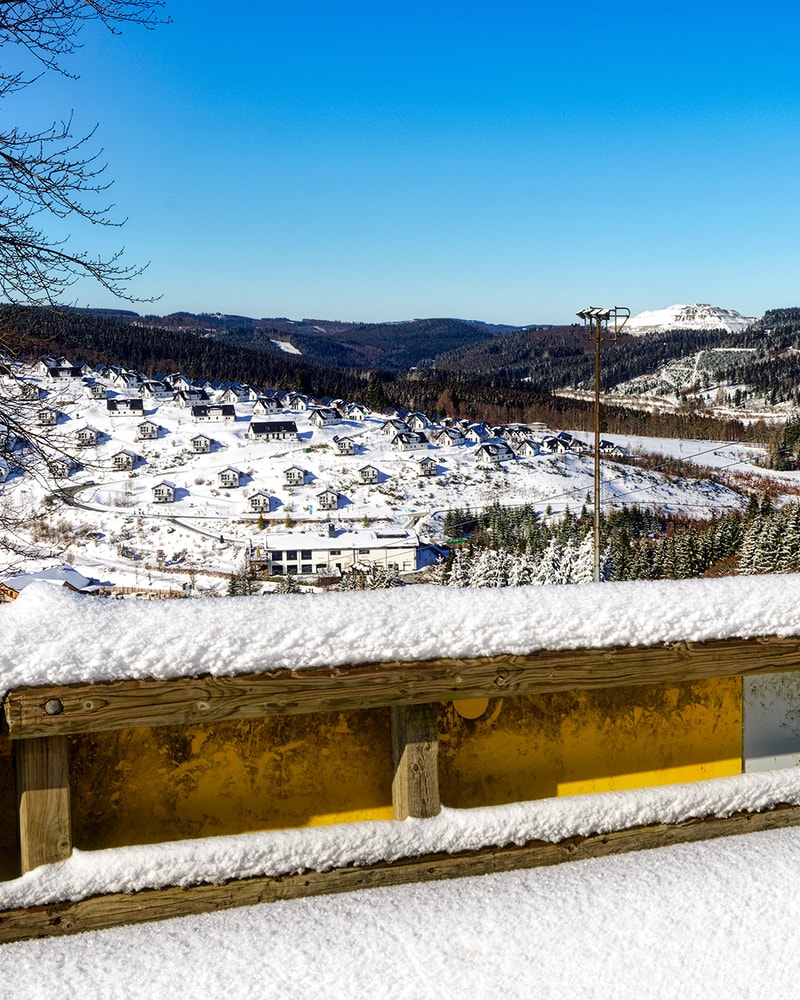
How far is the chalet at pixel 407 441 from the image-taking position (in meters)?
100

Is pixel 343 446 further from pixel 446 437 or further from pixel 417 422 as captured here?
pixel 417 422

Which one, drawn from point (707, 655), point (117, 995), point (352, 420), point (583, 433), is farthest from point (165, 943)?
point (583, 433)

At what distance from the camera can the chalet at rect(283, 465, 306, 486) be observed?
85562 mm

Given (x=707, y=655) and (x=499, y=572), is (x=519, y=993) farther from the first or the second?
(x=499, y=572)

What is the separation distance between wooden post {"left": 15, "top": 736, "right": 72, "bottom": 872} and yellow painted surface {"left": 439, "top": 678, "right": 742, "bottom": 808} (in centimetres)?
130

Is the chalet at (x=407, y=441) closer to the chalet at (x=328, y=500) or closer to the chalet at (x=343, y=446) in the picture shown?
the chalet at (x=343, y=446)

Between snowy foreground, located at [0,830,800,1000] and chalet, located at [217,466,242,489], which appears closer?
snowy foreground, located at [0,830,800,1000]

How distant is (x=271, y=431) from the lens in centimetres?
10244

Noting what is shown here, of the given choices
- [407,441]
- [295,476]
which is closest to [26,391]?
[295,476]

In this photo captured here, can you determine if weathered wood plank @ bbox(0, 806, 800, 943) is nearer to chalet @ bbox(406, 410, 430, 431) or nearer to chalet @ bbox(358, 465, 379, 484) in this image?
chalet @ bbox(358, 465, 379, 484)

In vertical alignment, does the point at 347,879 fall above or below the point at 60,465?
below

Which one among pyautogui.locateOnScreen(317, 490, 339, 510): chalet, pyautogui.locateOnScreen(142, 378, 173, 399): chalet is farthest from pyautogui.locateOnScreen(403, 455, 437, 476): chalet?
pyautogui.locateOnScreen(142, 378, 173, 399): chalet

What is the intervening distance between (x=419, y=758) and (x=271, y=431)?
333 ft

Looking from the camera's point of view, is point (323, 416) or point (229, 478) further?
point (323, 416)
